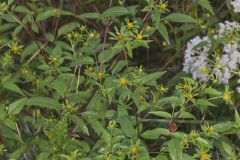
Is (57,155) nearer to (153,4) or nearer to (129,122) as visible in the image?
(129,122)

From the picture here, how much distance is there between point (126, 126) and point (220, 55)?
755mm

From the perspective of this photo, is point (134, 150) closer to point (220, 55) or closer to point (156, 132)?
point (156, 132)

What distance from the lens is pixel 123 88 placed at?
1793mm

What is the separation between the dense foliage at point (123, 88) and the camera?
172 centimetres

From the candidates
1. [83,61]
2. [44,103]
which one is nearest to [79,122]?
[44,103]

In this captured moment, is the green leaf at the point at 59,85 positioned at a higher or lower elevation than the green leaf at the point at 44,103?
higher

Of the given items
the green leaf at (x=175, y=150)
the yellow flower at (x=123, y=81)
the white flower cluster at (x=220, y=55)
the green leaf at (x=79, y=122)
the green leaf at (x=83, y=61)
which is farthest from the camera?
the white flower cluster at (x=220, y=55)

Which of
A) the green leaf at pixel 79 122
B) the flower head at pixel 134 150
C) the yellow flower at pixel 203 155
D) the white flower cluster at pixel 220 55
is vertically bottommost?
the yellow flower at pixel 203 155

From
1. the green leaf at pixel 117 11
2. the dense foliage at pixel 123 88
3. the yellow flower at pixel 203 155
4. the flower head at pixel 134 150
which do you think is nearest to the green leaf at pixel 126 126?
the dense foliage at pixel 123 88

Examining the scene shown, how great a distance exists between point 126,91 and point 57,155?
0.37 metres

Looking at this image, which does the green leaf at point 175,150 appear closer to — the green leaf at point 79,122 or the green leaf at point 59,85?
the green leaf at point 79,122

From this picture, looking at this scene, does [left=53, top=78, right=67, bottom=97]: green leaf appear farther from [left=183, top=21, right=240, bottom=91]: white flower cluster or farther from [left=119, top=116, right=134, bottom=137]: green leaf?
[left=183, top=21, right=240, bottom=91]: white flower cluster

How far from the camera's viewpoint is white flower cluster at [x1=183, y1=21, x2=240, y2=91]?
2.19 metres

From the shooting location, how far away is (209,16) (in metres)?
2.62
